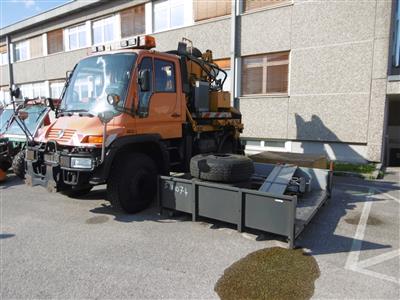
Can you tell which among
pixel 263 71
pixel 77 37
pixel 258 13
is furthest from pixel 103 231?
pixel 77 37

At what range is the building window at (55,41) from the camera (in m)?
18.9

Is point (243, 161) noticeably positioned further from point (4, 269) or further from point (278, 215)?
point (4, 269)

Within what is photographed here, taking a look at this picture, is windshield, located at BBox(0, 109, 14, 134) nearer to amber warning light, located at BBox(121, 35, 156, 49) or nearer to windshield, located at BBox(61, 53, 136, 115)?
windshield, located at BBox(61, 53, 136, 115)

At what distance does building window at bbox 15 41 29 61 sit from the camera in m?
21.3

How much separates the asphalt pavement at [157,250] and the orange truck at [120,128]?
2.16 feet

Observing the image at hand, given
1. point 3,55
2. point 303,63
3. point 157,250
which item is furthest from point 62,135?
point 3,55

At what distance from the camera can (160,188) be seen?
5.18 meters

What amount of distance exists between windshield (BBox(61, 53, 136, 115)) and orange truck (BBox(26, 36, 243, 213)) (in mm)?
17

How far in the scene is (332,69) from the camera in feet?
32.3

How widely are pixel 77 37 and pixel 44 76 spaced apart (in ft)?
13.0

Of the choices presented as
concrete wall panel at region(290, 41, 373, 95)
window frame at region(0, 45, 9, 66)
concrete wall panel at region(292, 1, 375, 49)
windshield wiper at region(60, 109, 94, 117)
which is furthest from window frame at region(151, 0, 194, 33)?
window frame at region(0, 45, 9, 66)

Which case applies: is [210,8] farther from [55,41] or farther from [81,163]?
[55,41]

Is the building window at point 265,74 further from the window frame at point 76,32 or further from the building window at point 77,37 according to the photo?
the building window at point 77,37

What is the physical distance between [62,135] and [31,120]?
185 inches
